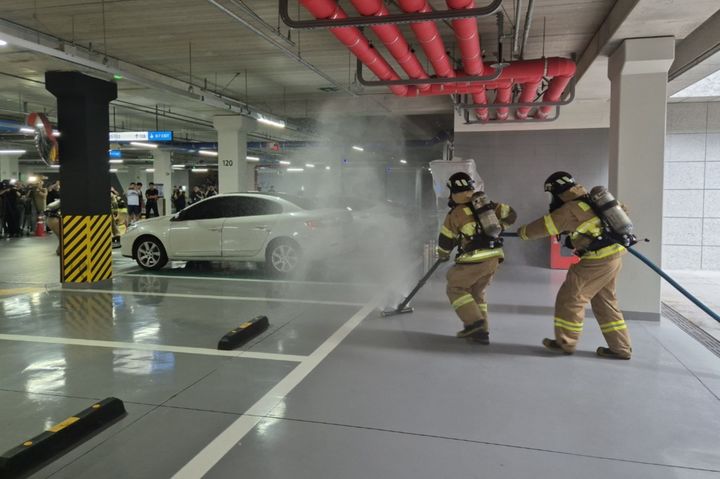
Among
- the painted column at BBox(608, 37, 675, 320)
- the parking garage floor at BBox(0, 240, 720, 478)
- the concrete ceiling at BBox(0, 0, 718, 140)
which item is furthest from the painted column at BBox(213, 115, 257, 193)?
the painted column at BBox(608, 37, 675, 320)

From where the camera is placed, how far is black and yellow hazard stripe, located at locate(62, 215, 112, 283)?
7938 millimetres

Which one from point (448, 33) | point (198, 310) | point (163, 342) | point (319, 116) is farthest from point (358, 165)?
point (163, 342)

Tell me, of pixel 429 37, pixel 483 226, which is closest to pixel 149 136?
pixel 429 37

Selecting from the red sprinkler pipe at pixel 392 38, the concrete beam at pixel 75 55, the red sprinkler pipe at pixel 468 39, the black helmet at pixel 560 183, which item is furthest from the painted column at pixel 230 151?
the black helmet at pixel 560 183

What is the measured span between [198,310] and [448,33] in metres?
5.22

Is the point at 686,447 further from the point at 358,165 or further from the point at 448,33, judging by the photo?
the point at 358,165

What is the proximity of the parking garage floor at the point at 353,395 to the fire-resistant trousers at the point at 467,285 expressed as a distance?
281 mm

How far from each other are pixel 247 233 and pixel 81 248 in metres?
2.57

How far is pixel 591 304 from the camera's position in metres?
4.44

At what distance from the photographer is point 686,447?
9.53 ft

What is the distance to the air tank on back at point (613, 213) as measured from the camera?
4230 mm

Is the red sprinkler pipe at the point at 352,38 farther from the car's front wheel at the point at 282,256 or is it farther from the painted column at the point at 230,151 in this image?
the painted column at the point at 230,151

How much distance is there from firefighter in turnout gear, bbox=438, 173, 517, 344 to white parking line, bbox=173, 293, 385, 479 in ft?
4.07

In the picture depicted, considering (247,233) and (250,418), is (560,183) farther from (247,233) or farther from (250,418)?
(247,233)
